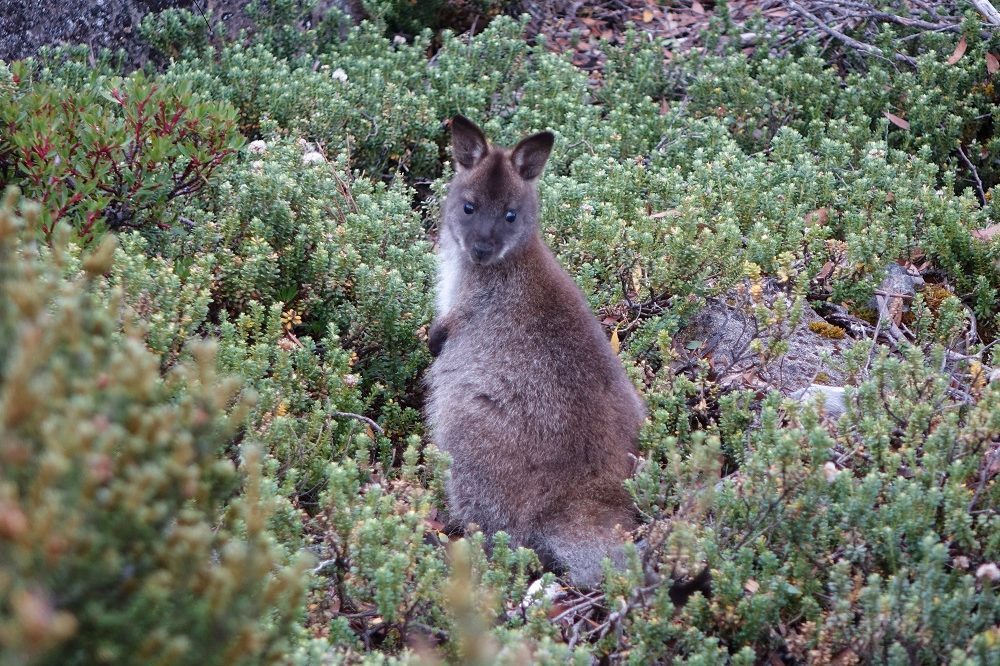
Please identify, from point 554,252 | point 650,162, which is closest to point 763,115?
point 650,162

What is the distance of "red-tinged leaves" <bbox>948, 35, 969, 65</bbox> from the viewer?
790 centimetres

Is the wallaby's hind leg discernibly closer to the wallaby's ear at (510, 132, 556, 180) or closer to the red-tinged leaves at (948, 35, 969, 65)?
the wallaby's ear at (510, 132, 556, 180)

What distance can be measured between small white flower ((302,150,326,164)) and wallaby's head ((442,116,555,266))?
1171mm

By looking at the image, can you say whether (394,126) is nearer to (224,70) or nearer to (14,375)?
(224,70)

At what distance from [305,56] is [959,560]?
6.11 m

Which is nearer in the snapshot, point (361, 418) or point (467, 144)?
point (361, 418)

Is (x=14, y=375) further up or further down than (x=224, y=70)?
further up

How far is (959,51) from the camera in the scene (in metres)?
7.93

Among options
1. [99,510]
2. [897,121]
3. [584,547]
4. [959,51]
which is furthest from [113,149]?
[959,51]

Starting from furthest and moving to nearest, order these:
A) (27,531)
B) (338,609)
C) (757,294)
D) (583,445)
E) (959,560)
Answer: (757,294) < (583,445) < (338,609) < (959,560) < (27,531)

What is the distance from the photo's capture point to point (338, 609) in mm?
3891

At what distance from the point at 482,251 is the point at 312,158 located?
6.78 feet

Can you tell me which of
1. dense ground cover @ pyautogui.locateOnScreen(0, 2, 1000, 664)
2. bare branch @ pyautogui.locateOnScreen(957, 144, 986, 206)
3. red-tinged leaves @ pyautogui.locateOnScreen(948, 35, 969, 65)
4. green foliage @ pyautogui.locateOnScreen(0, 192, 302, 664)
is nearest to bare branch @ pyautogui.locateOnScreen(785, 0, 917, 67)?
dense ground cover @ pyautogui.locateOnScreen(0, 2, 1000, 664)

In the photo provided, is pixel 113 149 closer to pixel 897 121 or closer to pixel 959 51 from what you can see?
pixel 897 121
